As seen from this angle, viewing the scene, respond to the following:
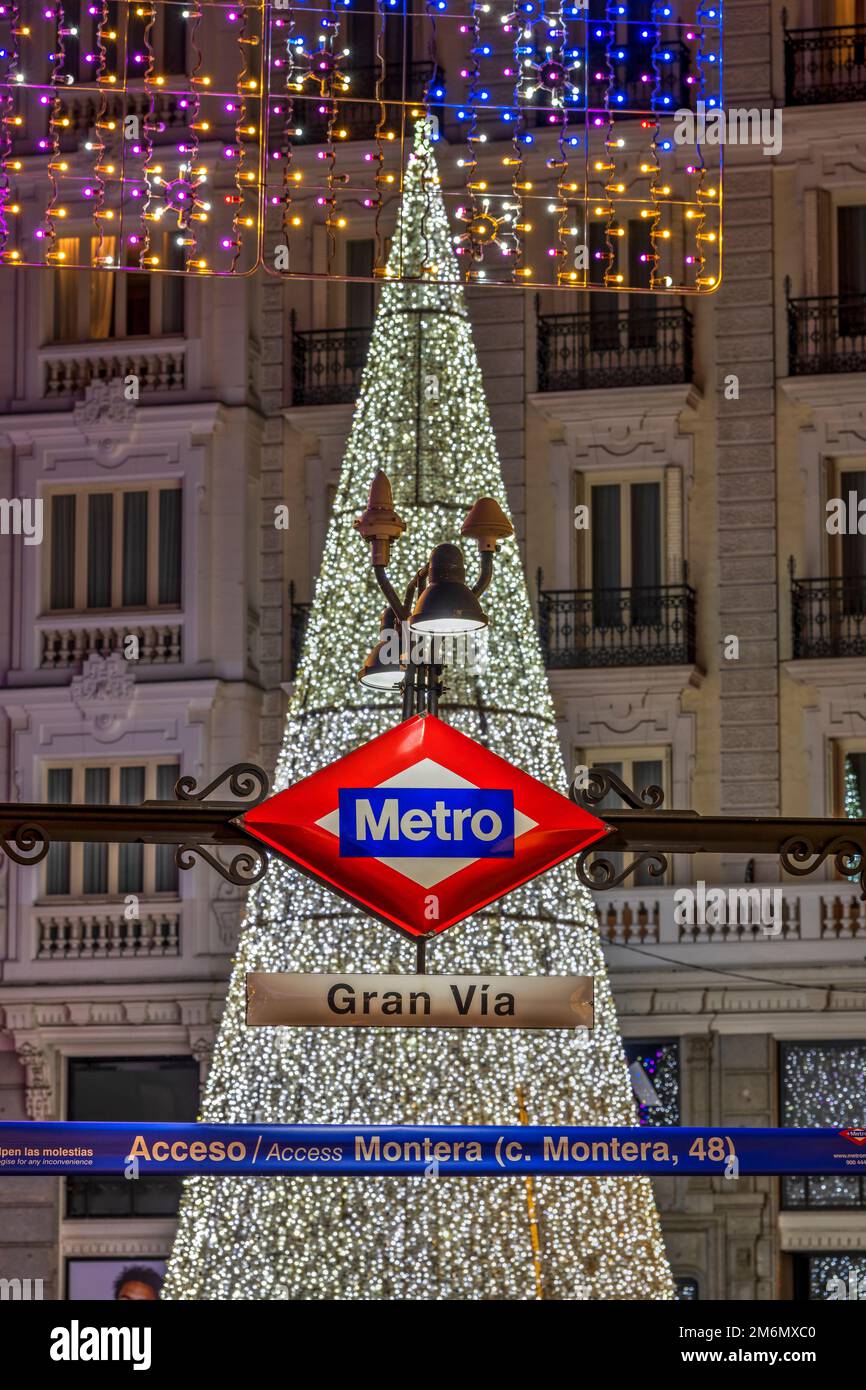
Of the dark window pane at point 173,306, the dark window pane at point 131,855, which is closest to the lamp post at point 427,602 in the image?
the dark window pane at point 131,855

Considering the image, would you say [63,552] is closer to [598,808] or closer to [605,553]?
[605,553]

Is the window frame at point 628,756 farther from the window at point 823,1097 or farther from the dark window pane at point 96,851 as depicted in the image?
the dark window pane at point 96,851

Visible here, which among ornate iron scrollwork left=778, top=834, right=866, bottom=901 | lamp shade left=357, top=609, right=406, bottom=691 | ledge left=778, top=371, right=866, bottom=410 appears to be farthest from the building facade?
ornate iron scrollwork left=778, top=834, right=866, bottom=901

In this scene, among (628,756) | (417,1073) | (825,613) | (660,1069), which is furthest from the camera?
(628,756)

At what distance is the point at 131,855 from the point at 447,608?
520 inches

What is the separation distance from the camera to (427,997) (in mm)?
8008

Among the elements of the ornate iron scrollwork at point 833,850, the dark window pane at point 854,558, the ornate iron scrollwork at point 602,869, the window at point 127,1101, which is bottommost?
the window at point 127,1101

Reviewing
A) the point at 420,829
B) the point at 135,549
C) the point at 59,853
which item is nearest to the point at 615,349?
the point at 135,549

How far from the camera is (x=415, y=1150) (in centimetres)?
1008

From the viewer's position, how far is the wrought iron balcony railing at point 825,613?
2177 centimetres

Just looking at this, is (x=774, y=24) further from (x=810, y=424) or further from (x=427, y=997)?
(x=427, y=997)

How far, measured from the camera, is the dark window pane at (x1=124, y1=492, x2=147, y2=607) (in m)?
23.0

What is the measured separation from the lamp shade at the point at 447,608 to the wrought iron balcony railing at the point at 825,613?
40.4 feet
